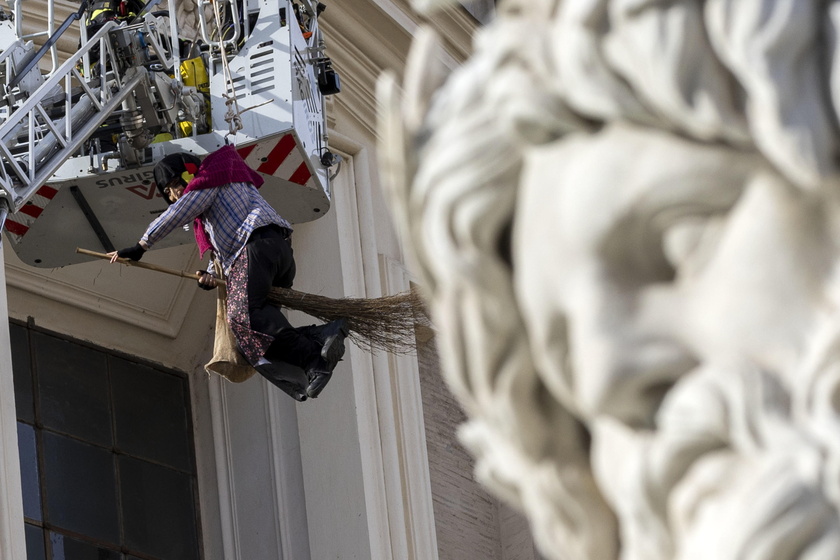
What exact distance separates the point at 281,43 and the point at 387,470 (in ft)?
8.74

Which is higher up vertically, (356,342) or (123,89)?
(123,89)

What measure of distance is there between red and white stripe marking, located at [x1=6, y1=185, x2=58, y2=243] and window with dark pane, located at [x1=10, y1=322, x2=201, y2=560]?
3.54ft

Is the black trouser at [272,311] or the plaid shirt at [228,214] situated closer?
the plaid shirt at [228,214]

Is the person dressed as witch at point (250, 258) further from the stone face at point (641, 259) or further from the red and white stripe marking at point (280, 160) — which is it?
the stone face at point (641, 259)

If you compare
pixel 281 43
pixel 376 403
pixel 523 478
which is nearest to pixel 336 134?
pixel 376 403

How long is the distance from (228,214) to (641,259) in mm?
5952

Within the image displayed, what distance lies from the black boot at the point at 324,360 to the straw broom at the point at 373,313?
0.92ft

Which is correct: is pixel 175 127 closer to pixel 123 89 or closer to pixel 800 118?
pixel 123 89

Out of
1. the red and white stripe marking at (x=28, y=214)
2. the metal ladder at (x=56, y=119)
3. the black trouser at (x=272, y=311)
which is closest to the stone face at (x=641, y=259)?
the metal ladder at (x=56, y=119)

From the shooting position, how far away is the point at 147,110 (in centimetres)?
771

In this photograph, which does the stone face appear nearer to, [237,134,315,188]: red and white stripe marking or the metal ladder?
the metal ladder

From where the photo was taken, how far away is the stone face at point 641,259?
5.61ft

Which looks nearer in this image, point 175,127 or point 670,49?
point 670,49

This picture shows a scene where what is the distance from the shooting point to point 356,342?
30.4 ft
